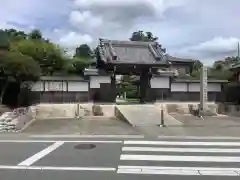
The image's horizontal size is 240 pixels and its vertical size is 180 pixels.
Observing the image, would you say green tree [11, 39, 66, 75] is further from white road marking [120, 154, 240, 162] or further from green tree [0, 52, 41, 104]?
white road marking [120, 154, 240, 162]

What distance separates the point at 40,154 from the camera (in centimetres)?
1062

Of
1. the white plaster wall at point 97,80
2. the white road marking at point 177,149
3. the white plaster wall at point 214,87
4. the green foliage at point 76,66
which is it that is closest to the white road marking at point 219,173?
the white road marking at point 177,149

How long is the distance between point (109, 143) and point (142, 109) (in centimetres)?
1191

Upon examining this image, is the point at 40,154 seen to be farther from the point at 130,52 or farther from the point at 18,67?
the point at 130,52

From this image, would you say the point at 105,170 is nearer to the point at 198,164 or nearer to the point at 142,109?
the point at 198,164

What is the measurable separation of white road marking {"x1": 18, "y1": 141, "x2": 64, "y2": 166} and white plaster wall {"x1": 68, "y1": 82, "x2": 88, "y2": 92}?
16521mm

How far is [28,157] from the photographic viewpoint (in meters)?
10.1

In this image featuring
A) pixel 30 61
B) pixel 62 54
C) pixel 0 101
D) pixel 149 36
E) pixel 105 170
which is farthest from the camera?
pixel 149 36

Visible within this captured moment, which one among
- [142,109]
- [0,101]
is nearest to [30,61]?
[0,101]

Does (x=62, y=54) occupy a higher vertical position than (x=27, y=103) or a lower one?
higher

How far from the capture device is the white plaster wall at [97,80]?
30766 mm

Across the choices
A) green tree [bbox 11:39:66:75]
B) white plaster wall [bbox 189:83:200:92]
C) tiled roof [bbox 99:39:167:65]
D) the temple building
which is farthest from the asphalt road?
green tree [bbox 11:39:66:75]

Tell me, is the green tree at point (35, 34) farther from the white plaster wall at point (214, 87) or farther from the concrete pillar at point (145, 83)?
the white plaster wall at point (214, 87)

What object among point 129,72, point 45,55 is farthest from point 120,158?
point 45,55
